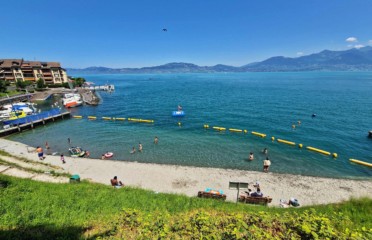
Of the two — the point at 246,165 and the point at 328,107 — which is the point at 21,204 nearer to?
the point at 246,165

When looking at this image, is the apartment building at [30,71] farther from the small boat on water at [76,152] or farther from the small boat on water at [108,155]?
the small boat on water at [108,155]

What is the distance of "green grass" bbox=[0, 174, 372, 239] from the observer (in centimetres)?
763

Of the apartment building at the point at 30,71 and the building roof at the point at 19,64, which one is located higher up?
the building roof at the point at 19,64

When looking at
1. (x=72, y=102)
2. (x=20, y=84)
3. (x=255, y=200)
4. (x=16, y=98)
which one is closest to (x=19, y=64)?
(x=20, y=84)

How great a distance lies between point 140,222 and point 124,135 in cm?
3296

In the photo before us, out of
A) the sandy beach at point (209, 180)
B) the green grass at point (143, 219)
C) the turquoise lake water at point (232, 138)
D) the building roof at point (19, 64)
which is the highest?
the building roof at point (19, 64)

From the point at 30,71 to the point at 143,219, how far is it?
133m

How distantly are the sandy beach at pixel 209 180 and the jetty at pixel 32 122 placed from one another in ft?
65.8

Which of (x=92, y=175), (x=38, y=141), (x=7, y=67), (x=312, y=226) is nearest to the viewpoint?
(x=312, y=226)

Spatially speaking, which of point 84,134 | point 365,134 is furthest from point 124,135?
point 365,134

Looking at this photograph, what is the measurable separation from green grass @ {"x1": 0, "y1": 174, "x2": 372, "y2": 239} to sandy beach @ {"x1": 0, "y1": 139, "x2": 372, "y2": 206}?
7704mm

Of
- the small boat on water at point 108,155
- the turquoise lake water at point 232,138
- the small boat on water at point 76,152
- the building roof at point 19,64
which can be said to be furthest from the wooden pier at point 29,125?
the building roof at point 19,64

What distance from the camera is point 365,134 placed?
1553 inches

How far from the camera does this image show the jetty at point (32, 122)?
41575mm
